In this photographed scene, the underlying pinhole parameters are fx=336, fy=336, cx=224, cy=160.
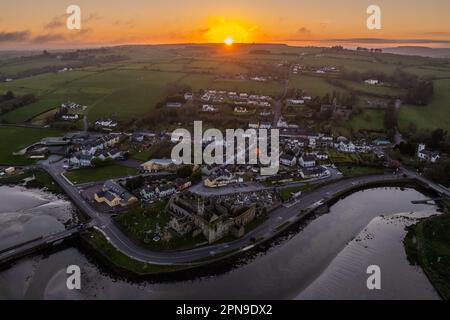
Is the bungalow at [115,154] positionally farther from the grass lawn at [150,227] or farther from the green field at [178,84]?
the green field at [178,84]

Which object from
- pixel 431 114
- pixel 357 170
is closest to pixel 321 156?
pixel 357 170

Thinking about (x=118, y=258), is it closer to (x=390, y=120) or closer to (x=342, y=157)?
(x=342, y=157)

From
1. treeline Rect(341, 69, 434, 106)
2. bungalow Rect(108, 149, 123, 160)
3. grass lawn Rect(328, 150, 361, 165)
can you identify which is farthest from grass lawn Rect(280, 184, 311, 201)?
→ treeline Rect(341, 69, 434, 106)

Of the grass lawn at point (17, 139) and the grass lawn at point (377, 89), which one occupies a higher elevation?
the grass lawn at point (377, 89)

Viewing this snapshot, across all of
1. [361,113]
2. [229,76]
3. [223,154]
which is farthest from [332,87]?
[223,154]

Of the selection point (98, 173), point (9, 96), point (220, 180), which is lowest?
point (220, 180)

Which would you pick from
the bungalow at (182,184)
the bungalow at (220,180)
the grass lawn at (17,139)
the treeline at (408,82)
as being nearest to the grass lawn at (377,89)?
the treeline at (408,82)
